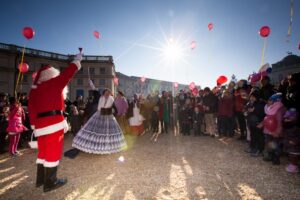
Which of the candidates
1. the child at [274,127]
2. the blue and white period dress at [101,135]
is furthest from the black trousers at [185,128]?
the child at [274,127]

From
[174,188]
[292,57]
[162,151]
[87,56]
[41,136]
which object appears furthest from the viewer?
[87,56]

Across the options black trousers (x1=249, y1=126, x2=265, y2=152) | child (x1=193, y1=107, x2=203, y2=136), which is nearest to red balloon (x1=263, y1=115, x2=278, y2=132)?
black trousers (x1=249, y1=126, x2=265, y2=152)

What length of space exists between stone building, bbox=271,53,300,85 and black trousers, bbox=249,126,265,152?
40.0 m

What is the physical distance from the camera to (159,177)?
161 inches

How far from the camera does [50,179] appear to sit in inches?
131

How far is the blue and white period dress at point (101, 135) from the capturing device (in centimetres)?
538

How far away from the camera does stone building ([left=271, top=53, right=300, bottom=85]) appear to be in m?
38.2

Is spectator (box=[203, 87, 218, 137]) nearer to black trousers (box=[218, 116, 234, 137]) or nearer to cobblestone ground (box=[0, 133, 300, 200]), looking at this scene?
black trousers (box=[218, 116, 234, 137])

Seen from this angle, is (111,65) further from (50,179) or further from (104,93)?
(50,179)

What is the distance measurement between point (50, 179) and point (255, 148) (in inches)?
223

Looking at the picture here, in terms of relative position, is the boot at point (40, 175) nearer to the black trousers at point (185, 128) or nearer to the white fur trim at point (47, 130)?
the white fur trim at point (47, 130)

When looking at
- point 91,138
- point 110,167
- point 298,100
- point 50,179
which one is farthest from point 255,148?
point 50,179

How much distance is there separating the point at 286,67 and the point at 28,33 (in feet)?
154

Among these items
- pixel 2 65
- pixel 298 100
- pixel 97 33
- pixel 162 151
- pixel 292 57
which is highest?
pixel 292 57
